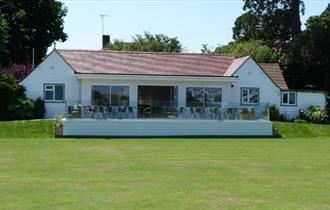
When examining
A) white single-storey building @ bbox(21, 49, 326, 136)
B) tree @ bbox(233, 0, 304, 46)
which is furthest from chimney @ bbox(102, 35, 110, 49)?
white single-storey building @ bbox(21, 49, 326, 136)

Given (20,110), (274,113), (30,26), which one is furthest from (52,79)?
(30,26)

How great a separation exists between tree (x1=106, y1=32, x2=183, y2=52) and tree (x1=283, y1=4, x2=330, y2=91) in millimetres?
18237

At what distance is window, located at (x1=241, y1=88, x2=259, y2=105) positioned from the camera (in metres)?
43.3

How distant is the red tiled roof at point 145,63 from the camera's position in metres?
41.3

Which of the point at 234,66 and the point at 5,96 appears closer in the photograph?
the point at 5,96

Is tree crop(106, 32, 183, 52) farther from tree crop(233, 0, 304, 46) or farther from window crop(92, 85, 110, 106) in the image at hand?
window crop(92, 85, 110, 106)

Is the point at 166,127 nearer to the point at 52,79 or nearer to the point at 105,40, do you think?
the point at 52,79

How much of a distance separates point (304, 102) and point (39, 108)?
18.5 meters

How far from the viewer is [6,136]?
32.8 metres

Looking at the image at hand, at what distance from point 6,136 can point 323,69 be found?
29.0 meters

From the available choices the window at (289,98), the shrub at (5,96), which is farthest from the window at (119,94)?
the window at (289,98)

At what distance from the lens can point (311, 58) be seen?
5184 cm
